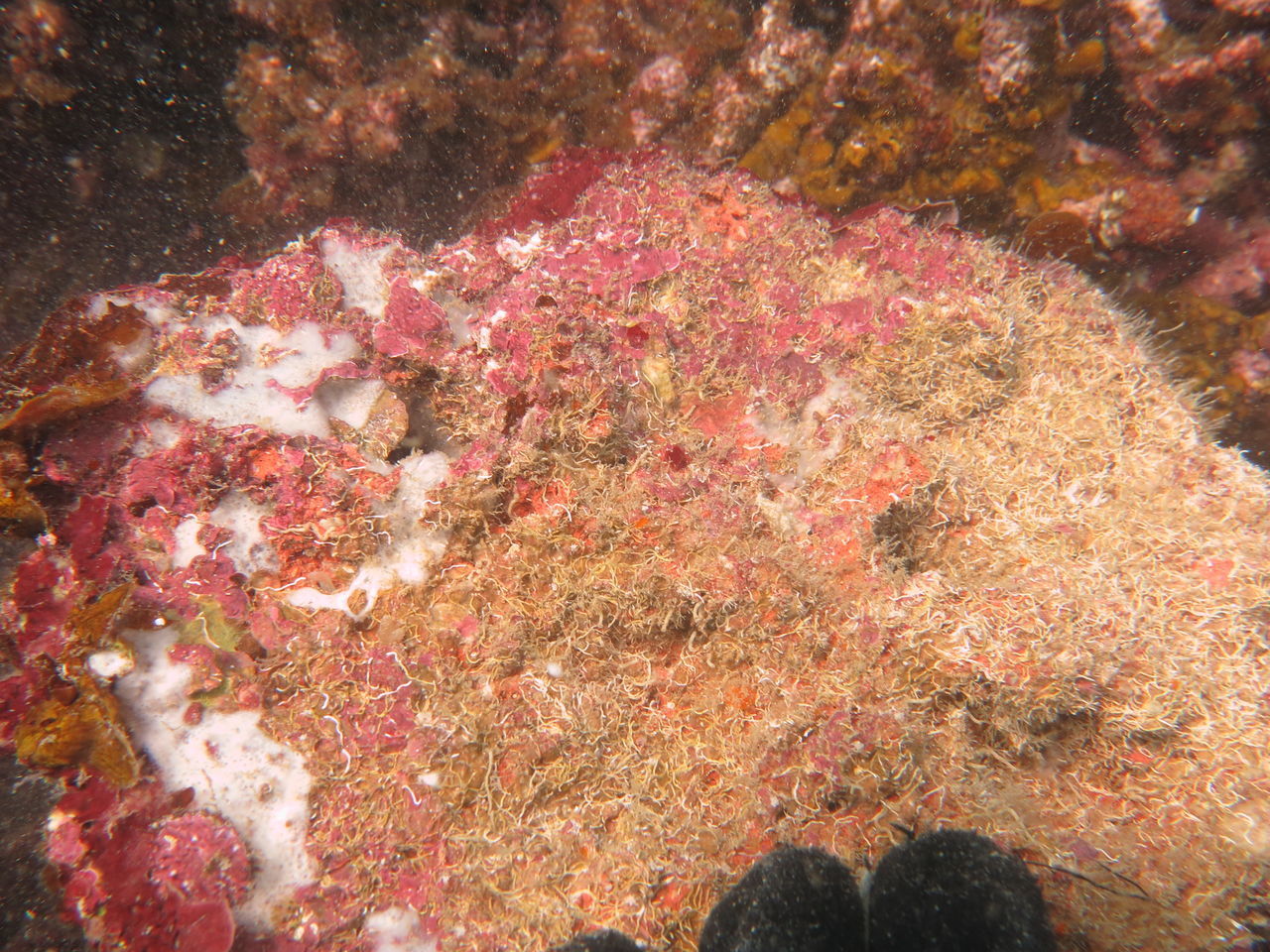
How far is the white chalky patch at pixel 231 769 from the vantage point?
2.26 meters

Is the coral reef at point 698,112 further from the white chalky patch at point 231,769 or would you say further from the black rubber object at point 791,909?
the black rubber object at point 791,909

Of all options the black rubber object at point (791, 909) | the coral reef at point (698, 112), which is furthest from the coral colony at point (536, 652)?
the coral reef at point (698, 112)

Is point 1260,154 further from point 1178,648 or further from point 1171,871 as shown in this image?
point 1171,871

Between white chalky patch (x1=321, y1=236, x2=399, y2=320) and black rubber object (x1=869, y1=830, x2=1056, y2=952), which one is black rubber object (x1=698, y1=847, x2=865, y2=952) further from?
white chalky patch (x1=321, y1=236, x2=399, y2=320)

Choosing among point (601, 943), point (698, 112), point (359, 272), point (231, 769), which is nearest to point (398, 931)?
point (601, 943)

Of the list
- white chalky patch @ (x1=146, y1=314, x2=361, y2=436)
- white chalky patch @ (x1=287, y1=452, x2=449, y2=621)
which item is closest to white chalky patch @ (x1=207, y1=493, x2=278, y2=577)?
white chalky patch @ (x1=287, y1=452, x2=449, y2=621)

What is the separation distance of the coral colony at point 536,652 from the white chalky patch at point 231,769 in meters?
0.01

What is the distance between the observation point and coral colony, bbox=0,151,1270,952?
7.34 feet

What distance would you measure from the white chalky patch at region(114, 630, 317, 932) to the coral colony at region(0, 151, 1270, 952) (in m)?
0.01

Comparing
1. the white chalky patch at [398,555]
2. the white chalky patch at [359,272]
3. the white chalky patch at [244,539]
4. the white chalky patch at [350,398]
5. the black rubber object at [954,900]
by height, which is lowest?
the black rubber object at [954,900]

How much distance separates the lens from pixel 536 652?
2.39 meters

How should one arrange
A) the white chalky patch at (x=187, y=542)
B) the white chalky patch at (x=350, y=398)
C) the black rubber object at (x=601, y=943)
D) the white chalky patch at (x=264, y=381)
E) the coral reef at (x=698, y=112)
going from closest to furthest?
1. the black rubber object at (x=601, y=943)
2. the white chalky patch at (x=187, y=542)
3. the white chalky patch at (x=264, y=381)
4. the white chalky patch at (x=350, y=398)
5. the coral reef at (x=698, y=112)

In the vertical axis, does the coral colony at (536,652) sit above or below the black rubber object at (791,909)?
above

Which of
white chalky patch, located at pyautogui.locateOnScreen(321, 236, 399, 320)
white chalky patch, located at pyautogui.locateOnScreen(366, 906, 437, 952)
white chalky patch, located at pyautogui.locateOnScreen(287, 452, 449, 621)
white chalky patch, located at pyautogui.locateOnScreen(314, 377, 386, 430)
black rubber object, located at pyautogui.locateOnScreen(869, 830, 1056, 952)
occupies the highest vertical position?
white chalky patch, located at pyautogui.locateOnScreen(321, 236, 399, 320)
